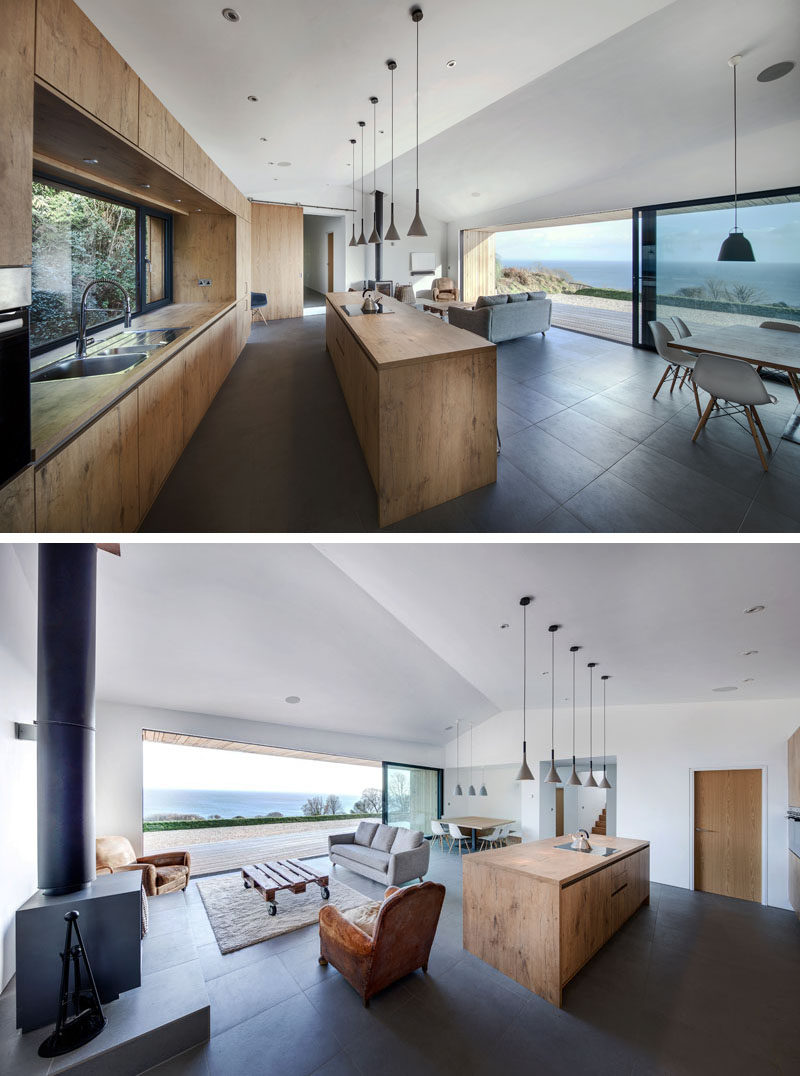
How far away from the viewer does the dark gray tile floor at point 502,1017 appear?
2.64 m

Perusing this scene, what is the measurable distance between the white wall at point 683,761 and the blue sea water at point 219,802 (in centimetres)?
484

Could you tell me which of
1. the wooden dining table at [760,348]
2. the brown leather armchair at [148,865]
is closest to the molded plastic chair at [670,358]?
the wooden dining table at [760,348]

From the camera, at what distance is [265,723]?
768 cm

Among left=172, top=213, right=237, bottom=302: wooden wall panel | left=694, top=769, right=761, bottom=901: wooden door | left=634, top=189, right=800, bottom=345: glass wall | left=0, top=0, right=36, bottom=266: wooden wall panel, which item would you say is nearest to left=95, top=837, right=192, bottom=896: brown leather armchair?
left=0, top=0, right=36, bottom=266: wooden wall panel

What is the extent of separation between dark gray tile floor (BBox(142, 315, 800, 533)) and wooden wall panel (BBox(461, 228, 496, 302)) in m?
2.06

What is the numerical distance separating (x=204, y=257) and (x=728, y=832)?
31.4 feet

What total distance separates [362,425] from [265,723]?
564 centimetres

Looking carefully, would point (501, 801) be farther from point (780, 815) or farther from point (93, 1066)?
Result: point (93, 1066)

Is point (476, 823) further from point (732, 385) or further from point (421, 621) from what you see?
point (732, 385)

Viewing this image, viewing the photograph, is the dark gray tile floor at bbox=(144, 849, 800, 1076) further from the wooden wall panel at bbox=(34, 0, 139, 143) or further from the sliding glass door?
the sliding glass door

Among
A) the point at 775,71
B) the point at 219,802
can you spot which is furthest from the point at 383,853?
the point at 775,71

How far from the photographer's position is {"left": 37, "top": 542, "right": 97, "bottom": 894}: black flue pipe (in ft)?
10.3

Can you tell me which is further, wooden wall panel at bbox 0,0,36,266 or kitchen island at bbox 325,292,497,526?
kitchen island at bbox 325,292,497,526

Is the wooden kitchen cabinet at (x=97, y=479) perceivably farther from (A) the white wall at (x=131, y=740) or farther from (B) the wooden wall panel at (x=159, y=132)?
(A) the white wall at (x=131, y=740)
